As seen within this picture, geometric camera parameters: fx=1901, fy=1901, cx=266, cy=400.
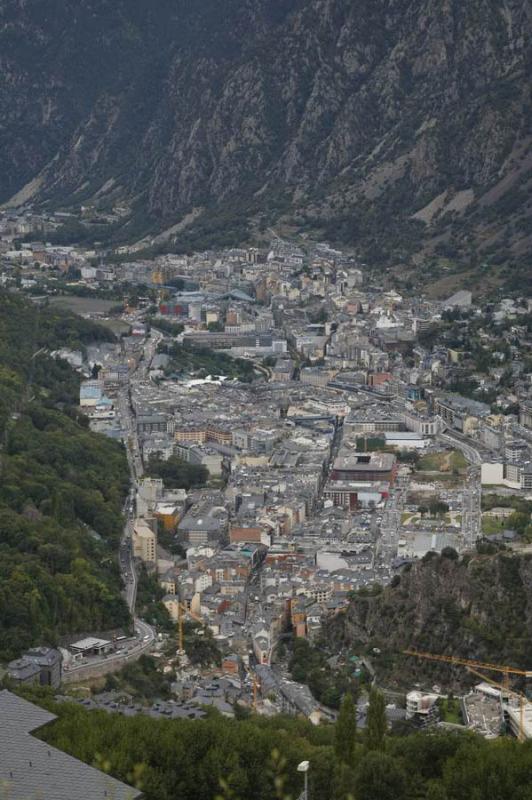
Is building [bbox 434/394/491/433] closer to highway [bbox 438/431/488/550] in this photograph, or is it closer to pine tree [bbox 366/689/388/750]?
highway [bbox 438/431/488/550]

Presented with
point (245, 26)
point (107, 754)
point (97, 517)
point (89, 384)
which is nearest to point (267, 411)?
point (89, 384)

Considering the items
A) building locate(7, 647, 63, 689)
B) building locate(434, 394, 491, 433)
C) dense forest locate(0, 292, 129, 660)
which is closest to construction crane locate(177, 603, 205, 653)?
dense forest locate(0, 292, 129, 660)

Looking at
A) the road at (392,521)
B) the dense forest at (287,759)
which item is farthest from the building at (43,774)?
the road at (392,521)

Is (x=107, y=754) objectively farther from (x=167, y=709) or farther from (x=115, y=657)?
(x=115, y=657)

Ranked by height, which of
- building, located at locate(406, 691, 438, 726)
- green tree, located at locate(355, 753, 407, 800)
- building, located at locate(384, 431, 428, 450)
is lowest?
building, located at locate(406, 691, 438, 726)

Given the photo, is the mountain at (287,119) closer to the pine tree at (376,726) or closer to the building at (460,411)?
the building at (460,411)
